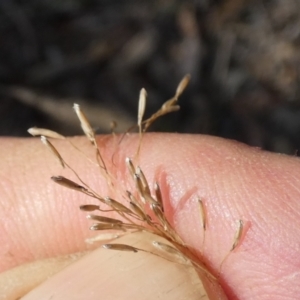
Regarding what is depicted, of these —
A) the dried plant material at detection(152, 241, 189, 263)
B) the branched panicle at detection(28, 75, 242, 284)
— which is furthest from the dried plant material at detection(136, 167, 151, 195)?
A: the dried plant material at detection(152, 241, 189, 263)

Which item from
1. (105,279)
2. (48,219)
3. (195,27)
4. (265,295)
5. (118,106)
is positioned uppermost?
(195,27)

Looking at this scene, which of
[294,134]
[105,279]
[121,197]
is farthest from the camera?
[294,134]

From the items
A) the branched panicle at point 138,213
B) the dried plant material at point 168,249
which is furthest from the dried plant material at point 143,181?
the dried plant material at point 168,249

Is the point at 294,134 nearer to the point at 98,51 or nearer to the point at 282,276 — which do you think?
the point at 98,51

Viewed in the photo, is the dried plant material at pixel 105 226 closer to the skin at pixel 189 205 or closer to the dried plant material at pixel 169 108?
the skin at pixel 189 205

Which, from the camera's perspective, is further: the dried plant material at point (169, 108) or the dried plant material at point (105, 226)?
the dried plant material at point (169, 108)

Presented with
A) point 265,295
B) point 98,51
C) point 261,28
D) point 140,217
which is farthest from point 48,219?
point 261,28
